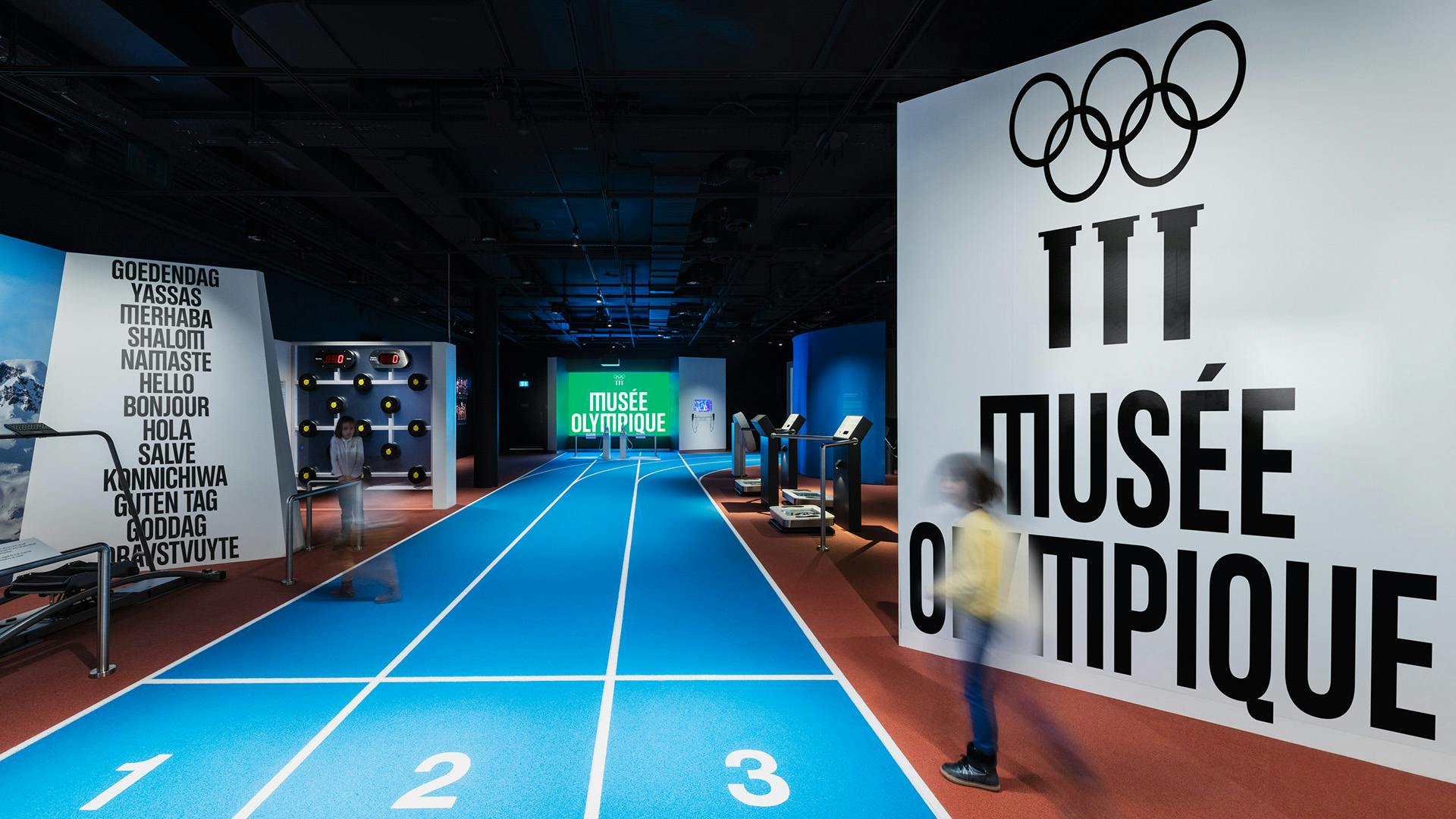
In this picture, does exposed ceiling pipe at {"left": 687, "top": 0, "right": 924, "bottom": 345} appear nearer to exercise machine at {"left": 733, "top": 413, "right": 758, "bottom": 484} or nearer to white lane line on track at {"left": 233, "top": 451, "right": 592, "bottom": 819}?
exercise machine at {"left": 733, "top": 413, "right": 758, "bottom": 484}

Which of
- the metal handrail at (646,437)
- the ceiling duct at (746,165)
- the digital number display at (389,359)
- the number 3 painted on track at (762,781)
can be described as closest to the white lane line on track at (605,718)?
the number 3 painted on track at (762,781)

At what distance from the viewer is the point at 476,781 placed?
2893 millimetres

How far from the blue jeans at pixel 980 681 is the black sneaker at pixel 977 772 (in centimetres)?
8

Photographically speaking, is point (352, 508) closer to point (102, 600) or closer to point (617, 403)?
point (102, 600)

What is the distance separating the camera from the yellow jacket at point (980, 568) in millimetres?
2764

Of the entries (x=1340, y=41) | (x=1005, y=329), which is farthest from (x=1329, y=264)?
(x=1005, y=329)

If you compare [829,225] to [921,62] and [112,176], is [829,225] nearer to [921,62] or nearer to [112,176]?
[921,62]

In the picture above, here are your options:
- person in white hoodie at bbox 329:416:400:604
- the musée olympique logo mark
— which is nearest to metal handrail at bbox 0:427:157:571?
person in white hoodie at bbox 329:416:400:604

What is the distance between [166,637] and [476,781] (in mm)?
3947

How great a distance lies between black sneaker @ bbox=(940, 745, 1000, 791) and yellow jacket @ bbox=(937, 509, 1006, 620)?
0.74 meters

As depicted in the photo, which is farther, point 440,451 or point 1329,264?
point 440,451

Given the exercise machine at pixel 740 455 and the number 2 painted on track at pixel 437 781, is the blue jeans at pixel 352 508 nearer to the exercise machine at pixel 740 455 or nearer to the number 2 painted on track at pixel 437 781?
the number 2 painted on track at pixel 437 781

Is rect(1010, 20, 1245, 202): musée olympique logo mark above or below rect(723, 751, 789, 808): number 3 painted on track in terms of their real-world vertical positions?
above

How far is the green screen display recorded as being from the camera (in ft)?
84.8
